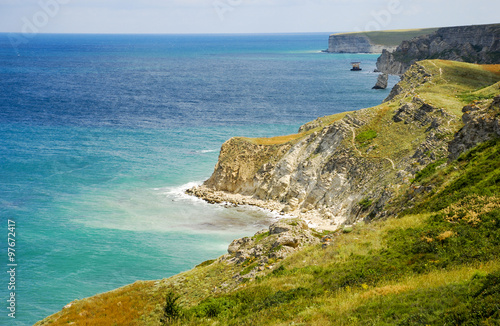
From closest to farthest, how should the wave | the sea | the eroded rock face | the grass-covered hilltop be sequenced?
the grass-covered hilltop, the eroded rock face, the sea, the wave

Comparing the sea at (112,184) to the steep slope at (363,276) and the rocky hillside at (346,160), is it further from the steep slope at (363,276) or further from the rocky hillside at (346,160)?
the steep slope at (363,276)

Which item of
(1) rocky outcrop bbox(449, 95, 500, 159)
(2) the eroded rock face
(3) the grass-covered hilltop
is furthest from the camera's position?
(1) rocky outcrop bbox(449, 95, 500, 159)

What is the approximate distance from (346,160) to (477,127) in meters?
25.7

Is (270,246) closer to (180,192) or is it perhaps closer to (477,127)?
(477,127)

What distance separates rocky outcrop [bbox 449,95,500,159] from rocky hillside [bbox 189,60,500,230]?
684 centimetres

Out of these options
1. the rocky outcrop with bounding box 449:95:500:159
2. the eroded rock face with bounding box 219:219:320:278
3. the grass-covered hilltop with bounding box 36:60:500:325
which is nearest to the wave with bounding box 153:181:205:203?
the grass-covered hilltop with bounding box 36:60:500:325

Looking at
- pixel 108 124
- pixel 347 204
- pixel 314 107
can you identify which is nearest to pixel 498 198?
pixel 347 204

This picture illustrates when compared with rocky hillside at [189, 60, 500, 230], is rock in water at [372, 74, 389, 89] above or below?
above

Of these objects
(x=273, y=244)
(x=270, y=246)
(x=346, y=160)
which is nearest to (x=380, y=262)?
(x=273, y=244)

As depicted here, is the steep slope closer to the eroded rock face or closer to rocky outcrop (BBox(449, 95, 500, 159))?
the eroded rock face

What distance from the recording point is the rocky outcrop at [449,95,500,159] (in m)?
33.8

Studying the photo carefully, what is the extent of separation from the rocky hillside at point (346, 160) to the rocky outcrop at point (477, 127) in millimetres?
6841

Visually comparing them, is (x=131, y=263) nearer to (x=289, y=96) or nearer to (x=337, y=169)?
(x=337, y=169)

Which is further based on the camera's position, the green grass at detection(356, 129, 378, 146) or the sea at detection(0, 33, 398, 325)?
the green grass at detection(356, 129, 378, 146)
